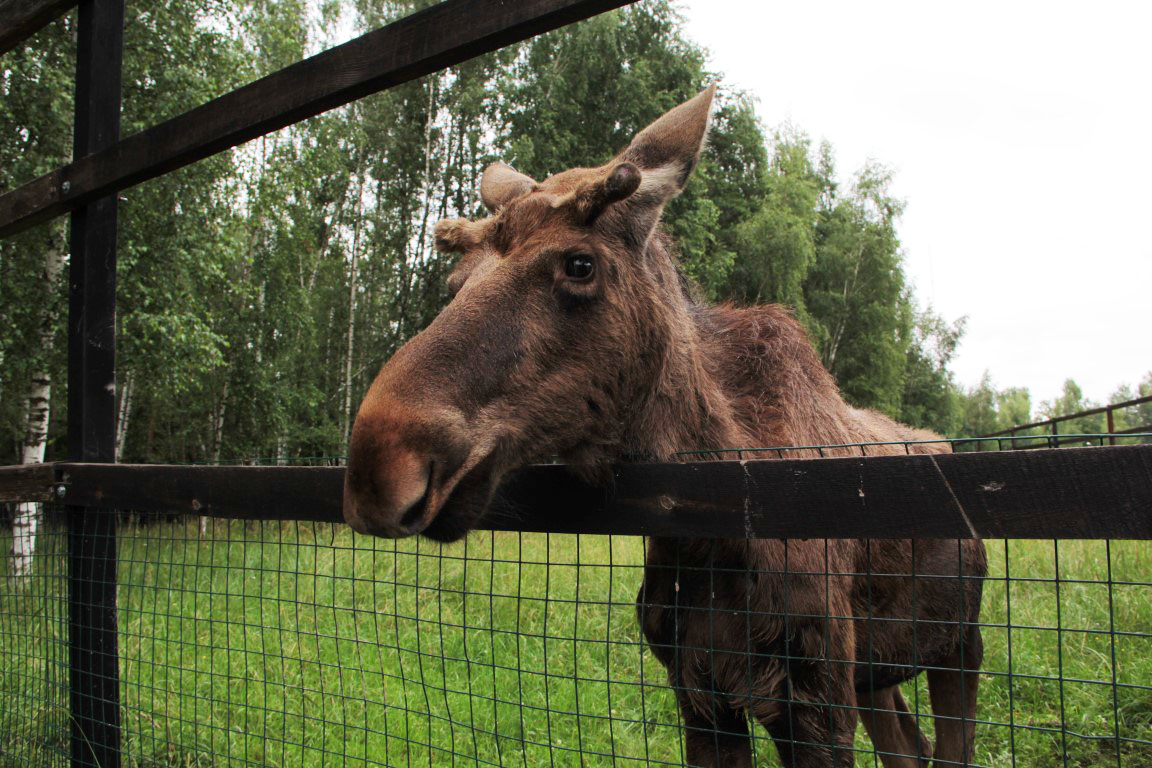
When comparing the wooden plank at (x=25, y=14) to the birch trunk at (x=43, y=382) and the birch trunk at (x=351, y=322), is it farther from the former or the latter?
the birch trunk at (x=351, y=322)

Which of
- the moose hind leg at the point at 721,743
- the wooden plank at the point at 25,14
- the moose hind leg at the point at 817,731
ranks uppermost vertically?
the wooden plank at the point at 25,14

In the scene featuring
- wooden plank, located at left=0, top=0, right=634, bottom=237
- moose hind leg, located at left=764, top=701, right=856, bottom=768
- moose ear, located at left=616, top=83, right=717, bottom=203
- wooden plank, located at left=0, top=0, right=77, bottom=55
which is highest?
wooden plank, located at left=0, top=0, right=77, bottom=55

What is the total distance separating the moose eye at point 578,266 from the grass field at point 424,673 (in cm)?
127

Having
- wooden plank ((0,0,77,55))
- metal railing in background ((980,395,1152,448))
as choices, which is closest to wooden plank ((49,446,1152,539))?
A: metal railing in background ((980,395,1152,448))

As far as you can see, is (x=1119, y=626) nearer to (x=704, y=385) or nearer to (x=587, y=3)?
(x=704, y=385)

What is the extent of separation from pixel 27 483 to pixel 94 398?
471mm

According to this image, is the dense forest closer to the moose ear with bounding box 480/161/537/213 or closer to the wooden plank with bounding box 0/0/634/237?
the wooden plank with bounding box 0/0/634/237

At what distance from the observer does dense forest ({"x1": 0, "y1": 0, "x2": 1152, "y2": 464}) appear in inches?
469

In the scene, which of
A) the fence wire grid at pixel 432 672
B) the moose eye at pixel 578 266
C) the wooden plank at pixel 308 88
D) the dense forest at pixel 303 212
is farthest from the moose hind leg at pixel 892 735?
the dense forest at pixel 303 212

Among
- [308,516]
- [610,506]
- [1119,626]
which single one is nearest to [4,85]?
[308,516]

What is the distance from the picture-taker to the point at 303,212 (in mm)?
20688

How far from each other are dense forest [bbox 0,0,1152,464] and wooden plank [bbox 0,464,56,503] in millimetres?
9388

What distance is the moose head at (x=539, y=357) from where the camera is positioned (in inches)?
68.1

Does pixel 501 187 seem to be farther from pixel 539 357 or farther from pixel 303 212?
pixel 303 212
